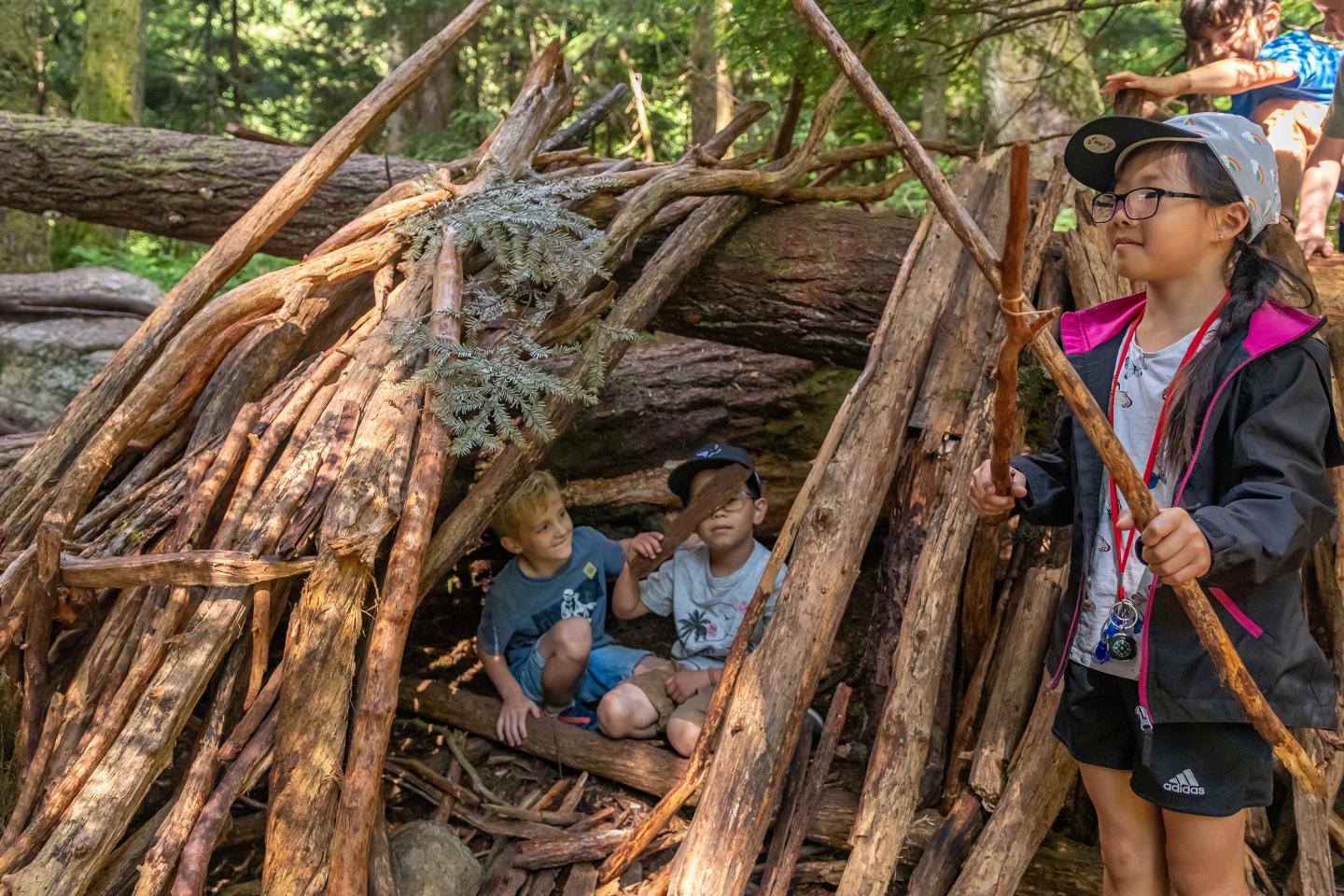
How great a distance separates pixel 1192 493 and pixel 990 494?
41 centimetres

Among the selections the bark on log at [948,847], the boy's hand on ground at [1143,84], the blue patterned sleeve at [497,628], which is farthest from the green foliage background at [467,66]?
the bark on log at [948,847]

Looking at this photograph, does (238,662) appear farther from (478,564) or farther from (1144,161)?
(1144,161)

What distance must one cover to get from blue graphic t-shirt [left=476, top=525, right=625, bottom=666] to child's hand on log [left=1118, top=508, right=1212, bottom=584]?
262 centimetres

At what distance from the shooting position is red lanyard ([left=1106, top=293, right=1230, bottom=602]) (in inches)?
77.9

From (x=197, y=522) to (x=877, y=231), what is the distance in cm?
302

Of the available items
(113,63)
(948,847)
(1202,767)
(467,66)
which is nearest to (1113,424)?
(1202,767)

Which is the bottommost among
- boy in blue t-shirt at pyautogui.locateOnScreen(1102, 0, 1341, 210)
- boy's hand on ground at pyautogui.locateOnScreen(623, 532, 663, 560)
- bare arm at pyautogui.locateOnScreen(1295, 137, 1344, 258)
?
boy's hand on ground at pyautogui.locateOnScreen(623, 532, 663, 560)

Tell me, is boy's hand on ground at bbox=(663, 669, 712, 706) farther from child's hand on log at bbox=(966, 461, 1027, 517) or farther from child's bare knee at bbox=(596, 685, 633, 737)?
child's hand on log at bbox=(966, 461, 1027, 517)

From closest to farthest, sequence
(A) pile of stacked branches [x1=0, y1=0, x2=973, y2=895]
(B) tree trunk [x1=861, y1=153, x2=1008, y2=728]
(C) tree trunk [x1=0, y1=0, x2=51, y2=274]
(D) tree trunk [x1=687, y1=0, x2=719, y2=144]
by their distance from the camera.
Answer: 1. (A) pile of stacked branches [x1=0, y1=0, x2=973, y2=895]
2. (B) tree trunk [x1=861, y1=153, x2=1008, y2=728]
3. (C) tree trunk [x1=0, y1=0, x2=51, y2=274]
4. (D) tree trunk [x1=687, y1=0, x2=719, y2=144]

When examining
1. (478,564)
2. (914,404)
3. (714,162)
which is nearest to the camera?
(914,404)

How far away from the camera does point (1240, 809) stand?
198 centimetres

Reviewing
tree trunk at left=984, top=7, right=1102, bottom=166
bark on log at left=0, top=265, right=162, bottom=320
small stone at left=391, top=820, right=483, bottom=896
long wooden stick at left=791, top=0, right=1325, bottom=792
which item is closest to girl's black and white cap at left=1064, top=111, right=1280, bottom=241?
long wooden stick at left=791, top=0, right=1325, bottom=792

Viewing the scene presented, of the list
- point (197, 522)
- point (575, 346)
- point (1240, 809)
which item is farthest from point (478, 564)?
point (1240, 809)

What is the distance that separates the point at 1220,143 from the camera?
6.23 feet
